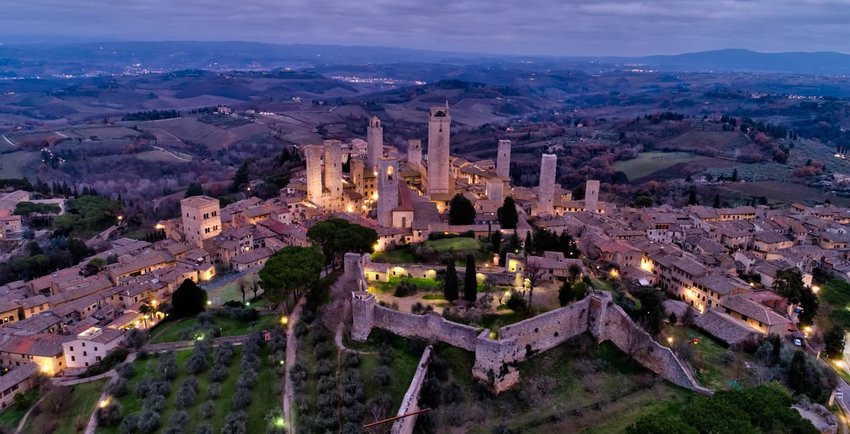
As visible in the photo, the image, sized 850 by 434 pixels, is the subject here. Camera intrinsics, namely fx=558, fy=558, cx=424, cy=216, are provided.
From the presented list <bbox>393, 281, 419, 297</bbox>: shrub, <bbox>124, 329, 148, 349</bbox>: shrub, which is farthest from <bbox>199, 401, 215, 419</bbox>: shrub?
<bbox>393, 281, 419, 297</bbox>: shrub

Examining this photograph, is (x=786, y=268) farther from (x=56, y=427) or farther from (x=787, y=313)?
(x=56, y=427)

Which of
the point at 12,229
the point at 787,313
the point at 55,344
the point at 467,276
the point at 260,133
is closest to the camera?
the point at 467,276

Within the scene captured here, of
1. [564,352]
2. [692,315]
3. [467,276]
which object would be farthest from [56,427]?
[692,315]

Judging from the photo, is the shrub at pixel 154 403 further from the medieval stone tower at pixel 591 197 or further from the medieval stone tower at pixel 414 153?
the medieval stone tower at pixel 591 197

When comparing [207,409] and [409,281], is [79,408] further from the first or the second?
[409,281]

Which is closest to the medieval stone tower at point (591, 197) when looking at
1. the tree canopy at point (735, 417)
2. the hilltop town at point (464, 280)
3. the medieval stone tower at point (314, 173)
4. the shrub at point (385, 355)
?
the hilltop town at point (464, 280)

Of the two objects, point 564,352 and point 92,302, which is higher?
point 564,352

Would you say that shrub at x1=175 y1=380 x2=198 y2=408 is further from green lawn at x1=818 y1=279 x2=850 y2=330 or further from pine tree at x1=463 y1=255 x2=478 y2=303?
green lawn at x1=818 y1=279 x2=850 y2=330
